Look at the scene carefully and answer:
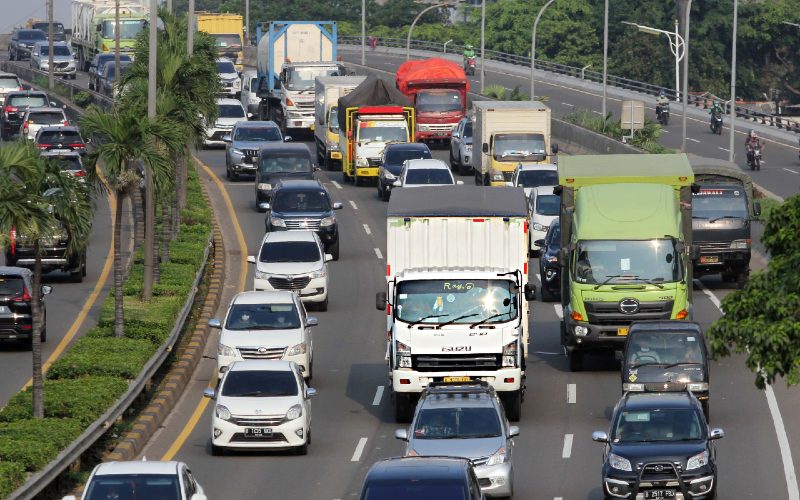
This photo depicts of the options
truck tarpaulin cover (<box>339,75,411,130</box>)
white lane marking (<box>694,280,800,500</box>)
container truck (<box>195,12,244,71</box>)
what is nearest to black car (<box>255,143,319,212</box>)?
truck tarpaulin cover (<box>339,75,411,130</box>)

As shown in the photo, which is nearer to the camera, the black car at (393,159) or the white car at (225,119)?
the black car at (393,159)

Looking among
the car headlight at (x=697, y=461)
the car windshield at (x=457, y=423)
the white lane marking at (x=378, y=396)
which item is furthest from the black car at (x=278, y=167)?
Answer: the car headlight at (x=697, y=461)

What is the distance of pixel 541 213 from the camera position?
4650 centimetres

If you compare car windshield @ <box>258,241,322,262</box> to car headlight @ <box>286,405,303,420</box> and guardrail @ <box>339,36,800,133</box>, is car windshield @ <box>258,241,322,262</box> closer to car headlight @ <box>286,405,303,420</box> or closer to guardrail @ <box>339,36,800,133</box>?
car headlight @ <box>286,405,303,420</box>

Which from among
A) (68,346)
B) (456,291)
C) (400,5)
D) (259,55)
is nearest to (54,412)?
(456,291)

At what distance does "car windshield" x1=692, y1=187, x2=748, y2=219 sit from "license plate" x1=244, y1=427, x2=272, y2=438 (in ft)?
59.6

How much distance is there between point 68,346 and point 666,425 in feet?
53.1

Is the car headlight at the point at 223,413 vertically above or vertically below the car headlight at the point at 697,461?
below

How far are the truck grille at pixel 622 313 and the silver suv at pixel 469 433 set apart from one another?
26.1ft

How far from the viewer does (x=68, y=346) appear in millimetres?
36125

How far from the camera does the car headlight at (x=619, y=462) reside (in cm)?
2298

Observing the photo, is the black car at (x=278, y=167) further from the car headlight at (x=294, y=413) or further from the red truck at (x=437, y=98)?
the car headlight at (x=294, y=413)

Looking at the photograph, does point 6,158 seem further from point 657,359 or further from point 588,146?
point 588,146

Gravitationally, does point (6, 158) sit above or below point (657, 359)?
above
